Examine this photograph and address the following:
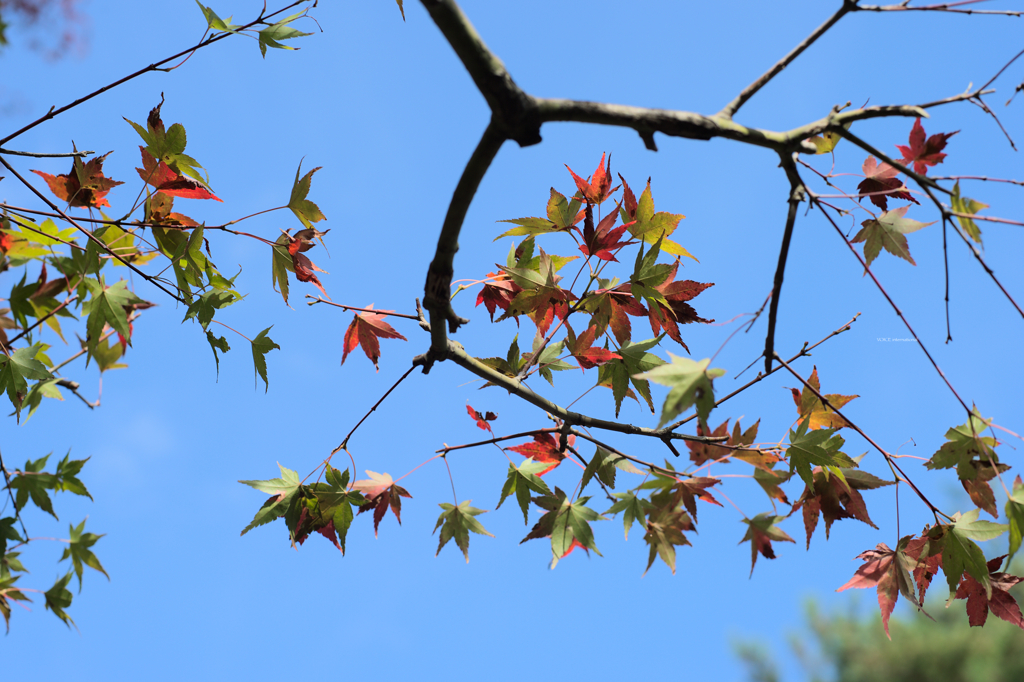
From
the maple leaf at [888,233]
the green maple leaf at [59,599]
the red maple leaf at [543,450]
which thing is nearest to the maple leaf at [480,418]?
the red maple leaf at [543,450]

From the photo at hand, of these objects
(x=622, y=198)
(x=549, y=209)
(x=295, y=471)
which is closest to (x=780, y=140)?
(x=622, y=198)

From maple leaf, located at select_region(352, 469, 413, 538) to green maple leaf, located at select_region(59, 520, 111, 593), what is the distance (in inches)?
37.2

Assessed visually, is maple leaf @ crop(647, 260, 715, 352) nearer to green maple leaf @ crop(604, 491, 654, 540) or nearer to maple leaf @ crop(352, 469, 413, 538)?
green maple leaf @ crop(604, 491, 654, 540)

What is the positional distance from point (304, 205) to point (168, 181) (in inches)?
10.9

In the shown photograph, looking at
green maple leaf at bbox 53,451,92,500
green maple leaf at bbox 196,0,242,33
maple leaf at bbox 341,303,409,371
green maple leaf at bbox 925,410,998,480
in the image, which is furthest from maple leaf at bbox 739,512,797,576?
green maple leaf at bbox 53,451,92,500

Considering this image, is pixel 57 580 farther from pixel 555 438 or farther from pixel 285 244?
pixel 555 438

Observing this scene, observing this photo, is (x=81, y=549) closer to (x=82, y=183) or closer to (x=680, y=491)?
(x=82, y=183)

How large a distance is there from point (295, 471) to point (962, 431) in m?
1.19

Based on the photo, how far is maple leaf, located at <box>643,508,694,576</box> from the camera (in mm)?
1173

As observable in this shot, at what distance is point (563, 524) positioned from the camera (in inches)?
46.5

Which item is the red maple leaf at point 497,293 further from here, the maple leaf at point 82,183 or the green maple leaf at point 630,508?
the maple leaf at point 82,183

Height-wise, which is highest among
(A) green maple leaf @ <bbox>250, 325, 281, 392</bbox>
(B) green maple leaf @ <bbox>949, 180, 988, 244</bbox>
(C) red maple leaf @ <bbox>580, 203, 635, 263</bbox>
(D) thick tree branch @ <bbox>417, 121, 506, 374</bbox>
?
(A) green maple leaf @ <bbox>250, 325, 281, 392</bbox>

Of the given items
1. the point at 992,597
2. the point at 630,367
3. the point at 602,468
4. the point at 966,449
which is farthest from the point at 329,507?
the point at 992,597

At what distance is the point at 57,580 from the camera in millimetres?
1744
